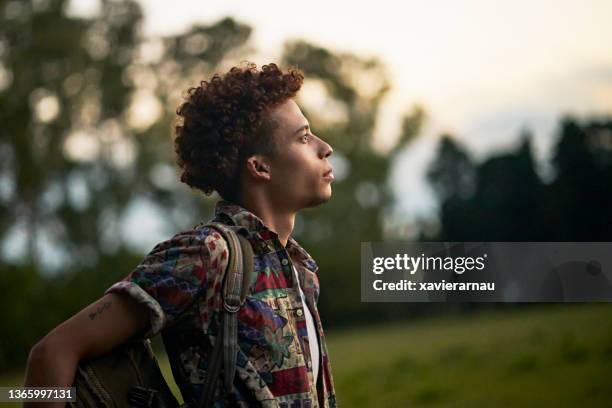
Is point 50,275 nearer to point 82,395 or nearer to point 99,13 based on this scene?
point 99,13

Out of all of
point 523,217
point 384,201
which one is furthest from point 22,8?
point 523,217

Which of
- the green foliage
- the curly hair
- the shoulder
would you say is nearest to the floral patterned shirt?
the shoulder

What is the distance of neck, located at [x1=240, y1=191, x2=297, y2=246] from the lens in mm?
2367

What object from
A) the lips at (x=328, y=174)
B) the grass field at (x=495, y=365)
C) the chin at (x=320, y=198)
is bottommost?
the grass field at (x=495, y=365)

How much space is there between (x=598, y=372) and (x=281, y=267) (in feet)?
32.6

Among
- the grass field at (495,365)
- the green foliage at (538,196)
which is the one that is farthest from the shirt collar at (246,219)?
the green foliage at (538,196)

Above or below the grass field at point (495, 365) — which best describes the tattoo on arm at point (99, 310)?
above

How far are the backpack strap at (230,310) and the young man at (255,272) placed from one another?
2 cm

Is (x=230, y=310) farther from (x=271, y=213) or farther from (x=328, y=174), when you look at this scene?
(x=328, y=174)

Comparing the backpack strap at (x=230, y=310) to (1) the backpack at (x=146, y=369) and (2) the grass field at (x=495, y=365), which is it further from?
(2) the grass field at (x=495, y=365)

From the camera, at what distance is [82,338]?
1959mm

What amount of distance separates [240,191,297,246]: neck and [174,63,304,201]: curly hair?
5cm

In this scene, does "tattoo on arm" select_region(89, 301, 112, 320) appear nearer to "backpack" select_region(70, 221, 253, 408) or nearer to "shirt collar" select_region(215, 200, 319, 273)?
"backpack" select_region(70, 221, 253, 408)

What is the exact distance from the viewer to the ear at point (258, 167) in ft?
7.77
